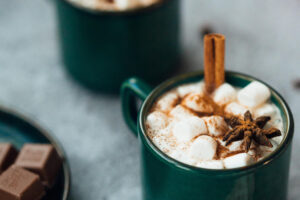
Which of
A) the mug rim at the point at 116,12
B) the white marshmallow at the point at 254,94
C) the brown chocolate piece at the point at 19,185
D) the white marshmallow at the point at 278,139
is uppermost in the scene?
the mug rim at the point at 116,12

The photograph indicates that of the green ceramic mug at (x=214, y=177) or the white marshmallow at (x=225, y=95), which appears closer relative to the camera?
the green ceramic mug at (x=214, y=177)

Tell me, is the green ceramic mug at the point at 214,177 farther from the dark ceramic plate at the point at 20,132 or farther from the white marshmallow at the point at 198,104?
the dark ceramic plate at the point at 20,132

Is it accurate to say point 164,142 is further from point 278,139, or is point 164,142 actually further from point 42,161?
point 42,161

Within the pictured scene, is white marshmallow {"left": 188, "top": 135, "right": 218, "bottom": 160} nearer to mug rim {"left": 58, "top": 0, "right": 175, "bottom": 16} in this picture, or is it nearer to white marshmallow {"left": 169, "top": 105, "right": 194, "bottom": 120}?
white marshmallow {"left": 169, "top": 105, "right": 194, "bottom": 120}

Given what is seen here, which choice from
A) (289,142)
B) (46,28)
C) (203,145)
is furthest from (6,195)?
(46,28)

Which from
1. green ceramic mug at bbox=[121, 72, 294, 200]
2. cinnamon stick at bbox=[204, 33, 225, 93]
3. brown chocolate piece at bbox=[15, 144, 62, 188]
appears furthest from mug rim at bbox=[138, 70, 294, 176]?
brown chocolate piece at bbox=[15, 144, 62, 188]

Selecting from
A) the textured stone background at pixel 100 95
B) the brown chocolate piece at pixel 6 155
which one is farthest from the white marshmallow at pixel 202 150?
the brown chocolate piece at pixel 6 155
